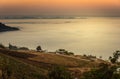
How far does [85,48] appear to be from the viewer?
130m

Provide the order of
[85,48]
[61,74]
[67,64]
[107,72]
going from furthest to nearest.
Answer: [85,48] < [67,64] < [61,74] < [107,72]

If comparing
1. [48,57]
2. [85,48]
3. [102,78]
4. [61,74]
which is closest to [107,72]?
[102,78]

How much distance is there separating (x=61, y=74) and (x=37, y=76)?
26.6 ft

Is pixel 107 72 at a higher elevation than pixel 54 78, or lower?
higher

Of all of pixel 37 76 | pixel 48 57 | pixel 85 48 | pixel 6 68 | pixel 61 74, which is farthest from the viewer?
pixel 85 48

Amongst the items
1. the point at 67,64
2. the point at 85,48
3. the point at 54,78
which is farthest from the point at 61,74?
the point at 85,48

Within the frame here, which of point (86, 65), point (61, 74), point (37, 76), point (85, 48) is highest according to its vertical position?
point (61, 74)

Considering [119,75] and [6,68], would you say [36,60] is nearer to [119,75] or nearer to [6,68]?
[6,68]

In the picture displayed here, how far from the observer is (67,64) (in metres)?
56.7

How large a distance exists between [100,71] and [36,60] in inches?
1268

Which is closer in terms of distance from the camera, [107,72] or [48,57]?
[107,72]

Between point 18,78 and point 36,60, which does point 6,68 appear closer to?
point 18,78

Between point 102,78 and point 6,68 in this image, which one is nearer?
point 102,78

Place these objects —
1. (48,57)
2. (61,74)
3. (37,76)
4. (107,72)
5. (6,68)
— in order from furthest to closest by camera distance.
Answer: (48,57) → (37,76) → (6,68) → (61,74) → (107,72)
